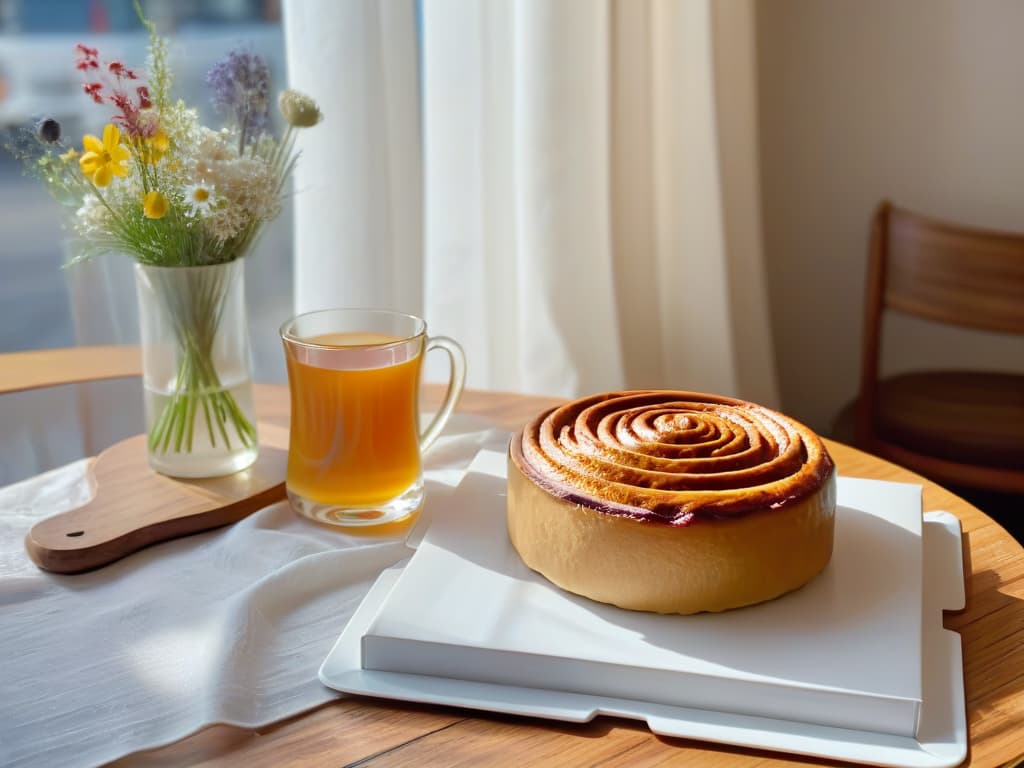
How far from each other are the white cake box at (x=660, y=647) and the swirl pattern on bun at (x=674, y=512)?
0.06ft

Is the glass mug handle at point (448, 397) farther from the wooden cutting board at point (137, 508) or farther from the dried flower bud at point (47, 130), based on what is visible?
the dried flower bud at point (47, 130)

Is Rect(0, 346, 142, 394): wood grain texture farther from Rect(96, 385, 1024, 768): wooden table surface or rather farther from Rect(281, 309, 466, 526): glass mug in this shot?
Rect(96, 385, 1024, 768): wooden table surface

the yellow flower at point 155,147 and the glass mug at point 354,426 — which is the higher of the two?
the yellow flower at point 155,147

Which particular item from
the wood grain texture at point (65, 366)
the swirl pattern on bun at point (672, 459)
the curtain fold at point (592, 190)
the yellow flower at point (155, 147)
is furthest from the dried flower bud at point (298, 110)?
the curtain fold at point (592, 190)

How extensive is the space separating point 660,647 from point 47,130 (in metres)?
0.58

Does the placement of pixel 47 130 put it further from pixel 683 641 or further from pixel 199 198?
pixel 683 641

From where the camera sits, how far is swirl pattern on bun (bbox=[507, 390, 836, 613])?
668 millimetres

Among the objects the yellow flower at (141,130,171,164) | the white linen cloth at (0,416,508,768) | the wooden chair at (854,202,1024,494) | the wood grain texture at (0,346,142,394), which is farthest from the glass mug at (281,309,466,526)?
the wooden chair at (854,202,1024,494)

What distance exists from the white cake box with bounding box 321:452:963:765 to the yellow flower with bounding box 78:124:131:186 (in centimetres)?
37

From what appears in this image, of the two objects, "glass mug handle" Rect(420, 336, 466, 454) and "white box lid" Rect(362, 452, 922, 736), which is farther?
"glass mug handle" Rect(420, 336, 466, 454)

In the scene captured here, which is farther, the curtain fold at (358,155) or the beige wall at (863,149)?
the beige wall at (863,149)

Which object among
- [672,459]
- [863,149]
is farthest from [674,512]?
[863,149]

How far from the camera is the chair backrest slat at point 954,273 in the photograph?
1606mm

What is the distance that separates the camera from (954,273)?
5.47 feet
